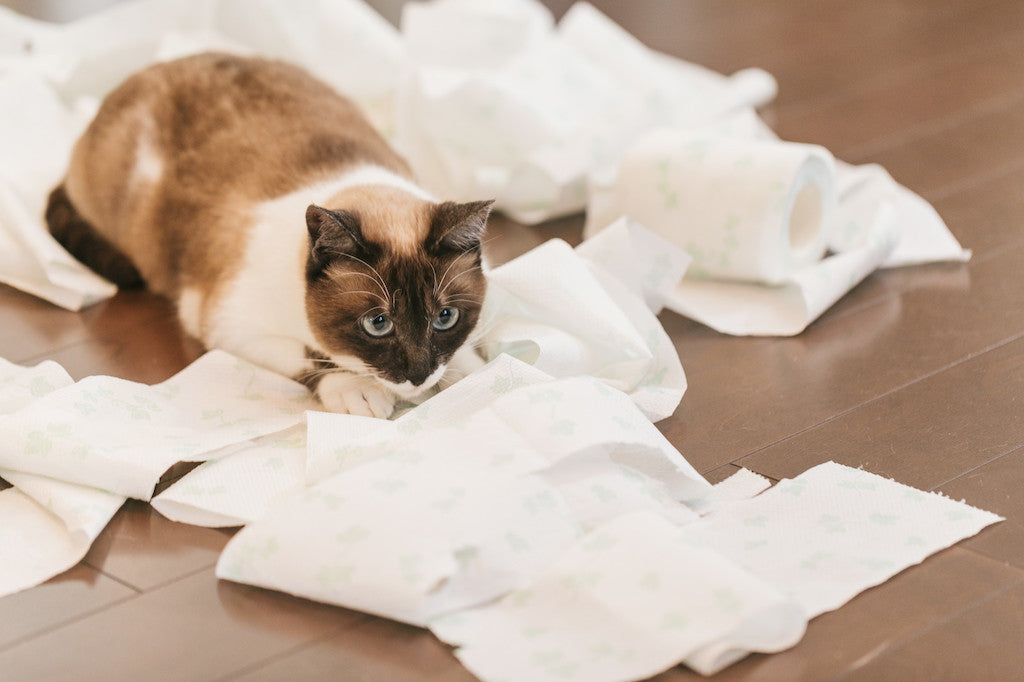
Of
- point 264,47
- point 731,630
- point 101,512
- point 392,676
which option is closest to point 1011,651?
point 731,630

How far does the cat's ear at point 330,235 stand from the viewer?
5.15 ft

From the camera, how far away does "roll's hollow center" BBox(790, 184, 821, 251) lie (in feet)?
7.22

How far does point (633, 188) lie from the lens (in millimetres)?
2248

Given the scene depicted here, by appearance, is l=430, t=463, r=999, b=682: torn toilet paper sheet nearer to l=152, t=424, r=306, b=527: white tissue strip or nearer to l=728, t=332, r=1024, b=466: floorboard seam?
l=728, t=332, r=1024, b=466: floorboard seam

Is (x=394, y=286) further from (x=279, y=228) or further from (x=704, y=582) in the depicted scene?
(x=704, y=582)

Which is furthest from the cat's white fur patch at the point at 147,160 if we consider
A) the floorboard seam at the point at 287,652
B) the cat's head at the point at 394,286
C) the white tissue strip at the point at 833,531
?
the white tissue strip at the point at 833,531

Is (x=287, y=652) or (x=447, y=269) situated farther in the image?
(x=447, y=269)

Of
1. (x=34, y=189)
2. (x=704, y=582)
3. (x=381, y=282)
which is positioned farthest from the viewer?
(x=34, y=189)

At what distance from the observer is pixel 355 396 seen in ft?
Answer: 5.65

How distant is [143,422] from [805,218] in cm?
131

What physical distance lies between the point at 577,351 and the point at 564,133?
1.00 meters

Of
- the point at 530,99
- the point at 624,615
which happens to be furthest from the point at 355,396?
the point at 530,99

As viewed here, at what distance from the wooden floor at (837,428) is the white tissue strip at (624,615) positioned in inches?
1.4

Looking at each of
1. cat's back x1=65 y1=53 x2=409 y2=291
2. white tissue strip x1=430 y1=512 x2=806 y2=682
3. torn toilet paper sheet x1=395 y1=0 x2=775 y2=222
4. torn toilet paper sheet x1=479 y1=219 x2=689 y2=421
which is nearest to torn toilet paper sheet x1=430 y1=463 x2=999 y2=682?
white tissue strip x1=430 y1=512 x2=806 y2=682
